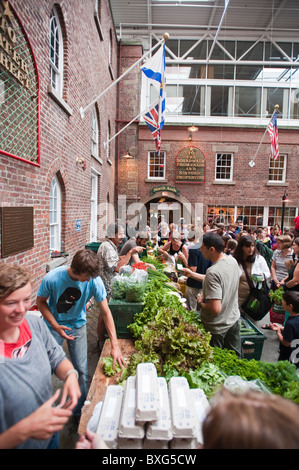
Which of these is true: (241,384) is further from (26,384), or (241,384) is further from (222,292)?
(26,384)

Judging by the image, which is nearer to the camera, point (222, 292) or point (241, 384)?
point (241, 384)

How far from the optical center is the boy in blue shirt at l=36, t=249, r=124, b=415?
2535mm

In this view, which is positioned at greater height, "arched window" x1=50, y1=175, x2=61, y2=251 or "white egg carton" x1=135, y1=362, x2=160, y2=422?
"arched window" x1=50, y1=175, x2=61, y2=251

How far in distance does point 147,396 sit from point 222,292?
5.70 ft

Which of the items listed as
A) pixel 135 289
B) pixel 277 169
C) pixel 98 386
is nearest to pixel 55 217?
pixel 135 289

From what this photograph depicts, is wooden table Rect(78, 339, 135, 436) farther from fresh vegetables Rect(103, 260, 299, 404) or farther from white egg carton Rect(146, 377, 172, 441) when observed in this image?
white egg carton Rect(146, 377, 172, 441)

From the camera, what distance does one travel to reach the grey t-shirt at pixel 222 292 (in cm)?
295

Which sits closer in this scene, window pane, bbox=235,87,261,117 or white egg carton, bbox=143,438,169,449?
white egg carton, bbox=143,438,169,449

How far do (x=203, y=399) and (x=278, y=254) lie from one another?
4767mm

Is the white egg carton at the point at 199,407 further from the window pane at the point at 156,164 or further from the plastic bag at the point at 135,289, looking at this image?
the window pane at the point at 156,164

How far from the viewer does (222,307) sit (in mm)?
3090

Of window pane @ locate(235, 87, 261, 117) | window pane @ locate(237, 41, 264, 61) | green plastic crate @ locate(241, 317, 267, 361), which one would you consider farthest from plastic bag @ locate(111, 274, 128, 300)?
window pane @ locate(237, 41, 264, 61)

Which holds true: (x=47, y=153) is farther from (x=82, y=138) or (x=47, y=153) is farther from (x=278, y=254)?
(x=278, y=254)

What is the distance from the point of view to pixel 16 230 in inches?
148
